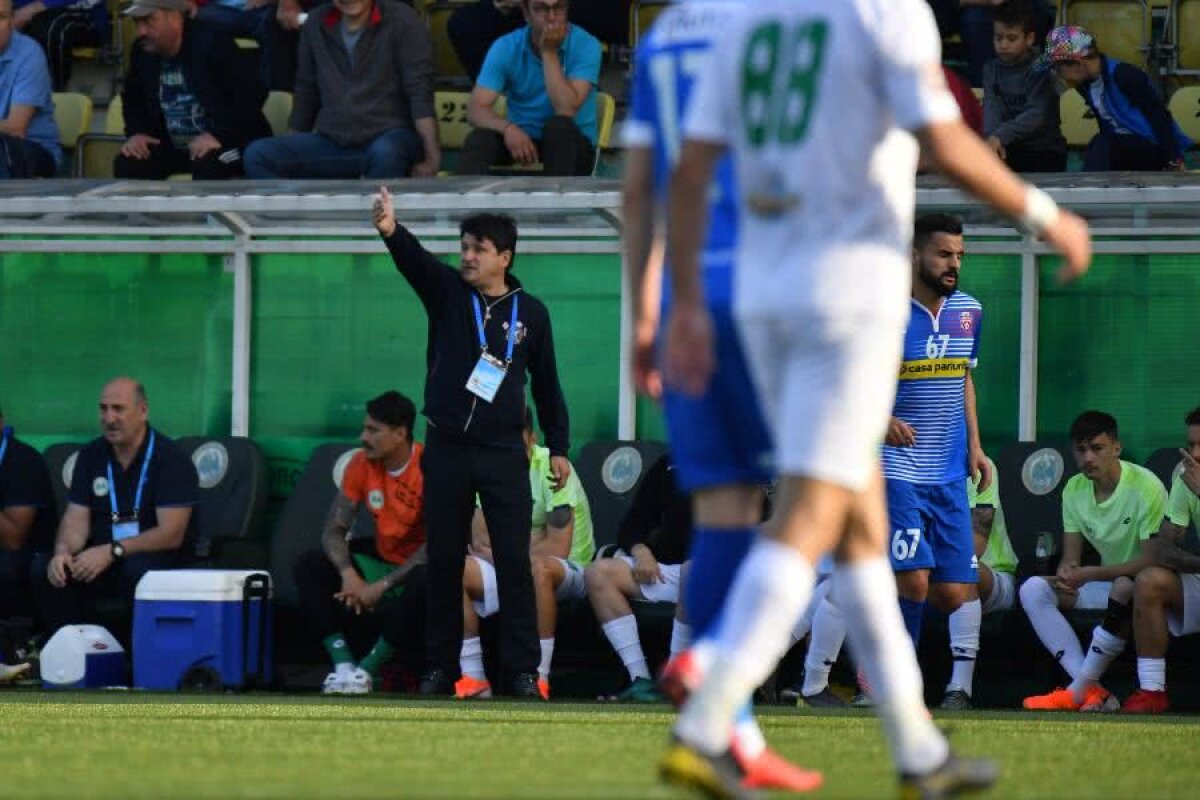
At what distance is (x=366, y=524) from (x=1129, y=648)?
3.96 m

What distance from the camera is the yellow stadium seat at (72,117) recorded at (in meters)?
15.2

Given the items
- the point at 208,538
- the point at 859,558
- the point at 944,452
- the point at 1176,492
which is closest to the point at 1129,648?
the point at 1176,492

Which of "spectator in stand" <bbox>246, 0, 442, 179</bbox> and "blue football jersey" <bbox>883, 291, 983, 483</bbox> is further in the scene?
"spectator in stand" <bbox>246, 0, 442, 179</bbox>

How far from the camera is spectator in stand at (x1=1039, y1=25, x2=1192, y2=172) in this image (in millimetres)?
11922

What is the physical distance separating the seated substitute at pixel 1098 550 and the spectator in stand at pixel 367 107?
13.6 ft

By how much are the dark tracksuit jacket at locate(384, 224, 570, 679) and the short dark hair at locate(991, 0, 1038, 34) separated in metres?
3.21

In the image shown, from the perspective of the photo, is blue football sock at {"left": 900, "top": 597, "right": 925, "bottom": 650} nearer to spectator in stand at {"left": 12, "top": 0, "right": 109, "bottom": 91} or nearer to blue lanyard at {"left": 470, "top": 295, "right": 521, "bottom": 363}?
blue lanyard at {"left": 470, "top": 295, "right": 521, "bottom": 363}

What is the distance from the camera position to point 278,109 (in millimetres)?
14758

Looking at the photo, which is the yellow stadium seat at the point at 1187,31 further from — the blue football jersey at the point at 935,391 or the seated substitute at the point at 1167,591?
the blue football jersey at the point at 935,391

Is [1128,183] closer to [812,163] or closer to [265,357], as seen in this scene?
[265,357]

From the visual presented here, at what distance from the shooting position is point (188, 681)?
11461 millimetres

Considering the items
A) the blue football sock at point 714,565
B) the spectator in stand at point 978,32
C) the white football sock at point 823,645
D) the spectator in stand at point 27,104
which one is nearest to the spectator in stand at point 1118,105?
the spectator in stand at point 978,32

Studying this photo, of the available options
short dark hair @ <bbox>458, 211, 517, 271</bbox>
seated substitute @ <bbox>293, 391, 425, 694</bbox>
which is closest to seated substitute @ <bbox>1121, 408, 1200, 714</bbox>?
short dark hair @ <bbox>458, 211, 517, 271</bbox>

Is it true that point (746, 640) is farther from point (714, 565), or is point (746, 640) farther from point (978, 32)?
point (978, 32)
